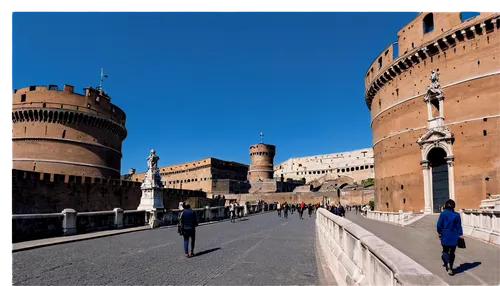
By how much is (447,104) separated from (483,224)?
11.2 metres

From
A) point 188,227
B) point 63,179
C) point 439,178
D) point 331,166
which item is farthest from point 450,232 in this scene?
point 331,166

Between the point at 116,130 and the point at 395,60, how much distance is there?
3123cm

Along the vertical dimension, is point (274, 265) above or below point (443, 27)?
below

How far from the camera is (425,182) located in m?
21.0

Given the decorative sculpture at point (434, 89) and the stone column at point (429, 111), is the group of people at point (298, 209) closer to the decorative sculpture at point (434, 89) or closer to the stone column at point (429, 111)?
the stone column at point (429, 111)

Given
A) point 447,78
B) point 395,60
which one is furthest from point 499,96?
point 395,60

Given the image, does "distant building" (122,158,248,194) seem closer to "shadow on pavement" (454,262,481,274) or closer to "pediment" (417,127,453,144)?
"pediment" (417,127,453,144)

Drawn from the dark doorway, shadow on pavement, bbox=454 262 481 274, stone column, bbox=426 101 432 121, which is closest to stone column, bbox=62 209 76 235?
shadow on pavement, bbox=454 262 481 274

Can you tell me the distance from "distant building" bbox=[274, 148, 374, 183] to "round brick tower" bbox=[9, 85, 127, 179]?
48.3m

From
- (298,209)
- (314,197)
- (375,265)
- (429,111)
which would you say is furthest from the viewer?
(314,197)

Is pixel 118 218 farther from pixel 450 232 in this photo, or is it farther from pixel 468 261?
pixel 450 232

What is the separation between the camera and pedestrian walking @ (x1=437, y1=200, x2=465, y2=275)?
18.7 feet

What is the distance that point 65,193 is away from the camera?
25.2 meters
